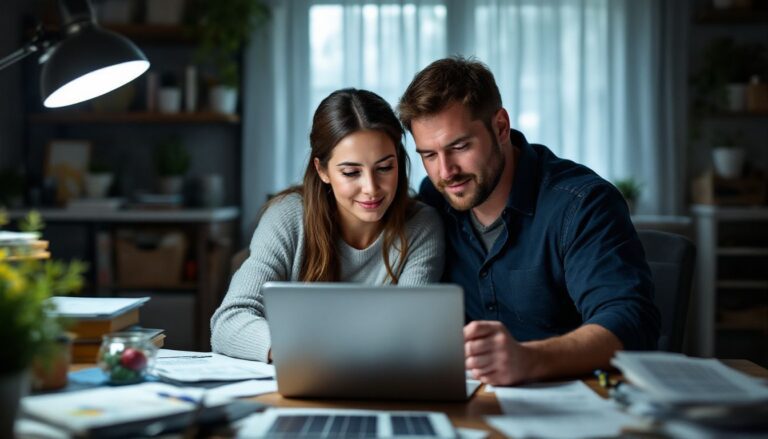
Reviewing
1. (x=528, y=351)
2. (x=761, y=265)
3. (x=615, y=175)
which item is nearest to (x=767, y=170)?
(x=761, y=265)

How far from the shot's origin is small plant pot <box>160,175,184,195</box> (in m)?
4.31

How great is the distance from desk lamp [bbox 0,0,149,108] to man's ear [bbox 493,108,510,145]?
2.61 ft

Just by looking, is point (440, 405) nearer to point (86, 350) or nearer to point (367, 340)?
point (367, 340)

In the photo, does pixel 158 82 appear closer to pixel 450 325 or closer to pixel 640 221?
pixel 640 221

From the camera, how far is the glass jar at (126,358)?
4.55ft

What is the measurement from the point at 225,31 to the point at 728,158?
8.21 ft

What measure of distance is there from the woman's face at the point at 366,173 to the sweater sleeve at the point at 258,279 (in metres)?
0.15

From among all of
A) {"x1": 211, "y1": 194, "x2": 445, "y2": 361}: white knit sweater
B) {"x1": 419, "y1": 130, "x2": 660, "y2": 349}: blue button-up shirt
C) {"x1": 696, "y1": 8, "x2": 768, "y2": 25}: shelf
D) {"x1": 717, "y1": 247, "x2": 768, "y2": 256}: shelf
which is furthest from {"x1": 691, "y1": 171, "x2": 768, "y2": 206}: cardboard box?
{"x1": 211, "y1": 194, "x2": 445, "y2": 361}: white knit sweater

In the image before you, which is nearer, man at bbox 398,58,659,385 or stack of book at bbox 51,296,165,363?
stack of book at bbox 51,296,165,363

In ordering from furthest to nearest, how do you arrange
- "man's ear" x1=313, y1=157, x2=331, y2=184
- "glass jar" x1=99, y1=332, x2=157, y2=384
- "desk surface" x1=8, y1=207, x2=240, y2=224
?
"desk surface" x1=8, y1=207, x2=240, y2=224
"man's ear" x1=313, y1=157, x2=331, y2=184
"glass jar" x1=99, y1=332, x2=157, y2=384

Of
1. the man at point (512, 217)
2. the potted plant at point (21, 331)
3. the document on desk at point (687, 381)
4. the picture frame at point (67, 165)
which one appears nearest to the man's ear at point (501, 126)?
the man at point (512, 217)

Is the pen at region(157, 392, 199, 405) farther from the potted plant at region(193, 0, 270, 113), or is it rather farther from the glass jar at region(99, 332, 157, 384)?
the potted plant at region(193, 0, 270, 113)

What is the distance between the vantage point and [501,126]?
2035 mm

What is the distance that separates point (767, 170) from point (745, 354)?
3.09 ft
